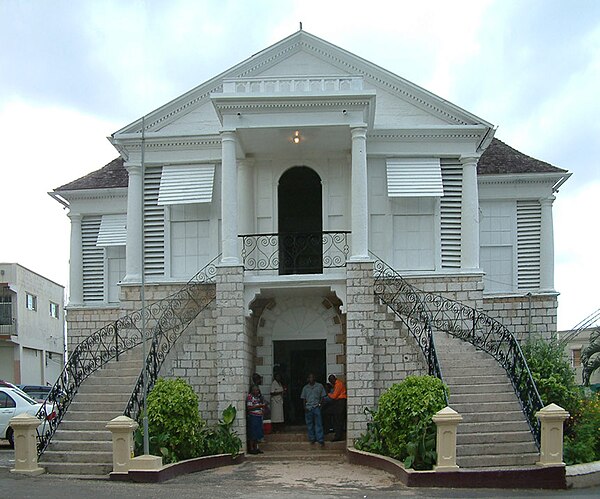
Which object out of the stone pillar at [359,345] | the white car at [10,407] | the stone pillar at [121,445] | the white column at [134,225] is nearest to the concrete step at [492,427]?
the stone pillar at [359,345]

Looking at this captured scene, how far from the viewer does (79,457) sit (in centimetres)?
1598

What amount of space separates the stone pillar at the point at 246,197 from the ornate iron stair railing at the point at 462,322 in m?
3.33

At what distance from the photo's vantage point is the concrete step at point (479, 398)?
1658 cm

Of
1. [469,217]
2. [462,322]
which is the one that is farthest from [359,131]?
[462,322]

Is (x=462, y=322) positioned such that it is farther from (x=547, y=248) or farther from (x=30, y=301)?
(x=30, y=301)

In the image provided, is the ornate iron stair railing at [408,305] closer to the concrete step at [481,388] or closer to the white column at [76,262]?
the concrete step at [481,388]

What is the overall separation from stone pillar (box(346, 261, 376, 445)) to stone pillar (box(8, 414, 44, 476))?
6456mm

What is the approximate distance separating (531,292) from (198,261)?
9296mm

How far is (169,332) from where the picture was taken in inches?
749

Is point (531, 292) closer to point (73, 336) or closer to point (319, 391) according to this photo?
point (319, 391)

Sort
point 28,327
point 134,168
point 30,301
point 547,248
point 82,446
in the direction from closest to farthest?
1. point 82,446
2. point 134,168
3. point 547,248
4. point 28,327
5. point 30,301

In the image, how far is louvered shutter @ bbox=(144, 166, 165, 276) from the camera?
2109cm

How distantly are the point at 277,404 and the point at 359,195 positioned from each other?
18.3ft

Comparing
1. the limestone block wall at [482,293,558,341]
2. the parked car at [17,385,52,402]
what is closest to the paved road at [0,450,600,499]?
the limestone block wall at [482,293,558,341]
